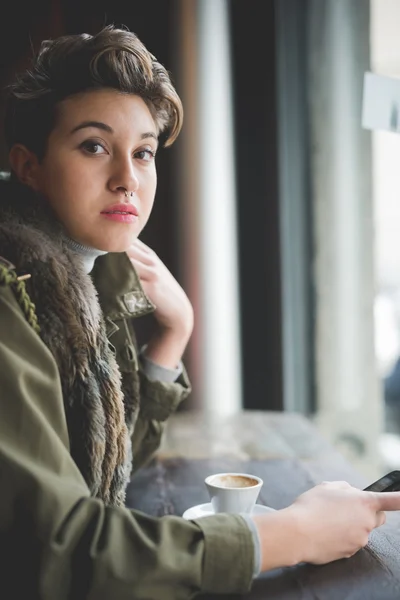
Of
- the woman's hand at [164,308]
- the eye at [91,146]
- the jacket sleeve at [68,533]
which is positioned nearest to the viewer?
the jacket sleeve at [68,533]

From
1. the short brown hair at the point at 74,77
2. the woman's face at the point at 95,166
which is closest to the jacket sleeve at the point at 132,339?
the woman's face at the point at 95,166

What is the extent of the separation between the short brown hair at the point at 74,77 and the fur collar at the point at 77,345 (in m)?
0.16

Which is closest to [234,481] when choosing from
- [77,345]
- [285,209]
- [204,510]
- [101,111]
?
[204,510]

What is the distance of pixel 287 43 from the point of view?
2.26 m

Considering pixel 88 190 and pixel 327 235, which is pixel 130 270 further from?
pixel 327 235

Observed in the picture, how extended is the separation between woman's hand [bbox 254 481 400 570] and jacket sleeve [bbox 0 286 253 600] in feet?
0.15

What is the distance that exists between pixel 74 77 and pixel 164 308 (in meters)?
0.47

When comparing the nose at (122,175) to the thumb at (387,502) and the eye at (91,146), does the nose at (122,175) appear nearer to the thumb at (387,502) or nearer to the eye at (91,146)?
the eye at (91,146)

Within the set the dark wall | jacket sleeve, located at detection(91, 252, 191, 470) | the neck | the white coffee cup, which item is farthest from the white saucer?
the dark wall

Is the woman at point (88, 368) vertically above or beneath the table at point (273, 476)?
above

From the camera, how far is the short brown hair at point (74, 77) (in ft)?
3.06

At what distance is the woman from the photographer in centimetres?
66

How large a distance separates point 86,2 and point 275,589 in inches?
48.2

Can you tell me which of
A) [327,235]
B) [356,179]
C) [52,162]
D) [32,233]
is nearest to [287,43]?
[356,179]
